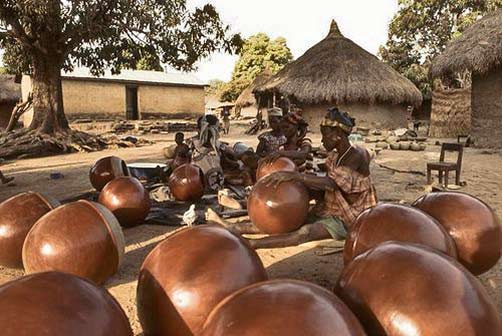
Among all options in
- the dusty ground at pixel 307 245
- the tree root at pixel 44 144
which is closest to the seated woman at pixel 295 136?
the dusty ground at pixel 307 245

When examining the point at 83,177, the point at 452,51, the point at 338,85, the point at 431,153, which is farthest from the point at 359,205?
the point at 338,85

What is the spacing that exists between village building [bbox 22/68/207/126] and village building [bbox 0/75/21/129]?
1196 mm

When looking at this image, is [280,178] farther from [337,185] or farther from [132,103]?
[132,103]

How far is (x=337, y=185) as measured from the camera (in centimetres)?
440

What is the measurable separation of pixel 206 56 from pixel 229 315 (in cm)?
1435

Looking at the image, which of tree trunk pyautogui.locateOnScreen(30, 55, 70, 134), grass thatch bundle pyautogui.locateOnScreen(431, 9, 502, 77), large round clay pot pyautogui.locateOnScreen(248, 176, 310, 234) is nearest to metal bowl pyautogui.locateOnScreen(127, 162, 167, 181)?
large round clay pot pyautogui.locateOnScreen(248, 176, 310, 234)

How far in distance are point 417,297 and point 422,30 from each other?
35.4 metres

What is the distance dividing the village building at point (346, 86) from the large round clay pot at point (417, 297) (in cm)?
2108

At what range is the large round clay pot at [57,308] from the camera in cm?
170

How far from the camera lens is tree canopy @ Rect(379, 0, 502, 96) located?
31047 mm

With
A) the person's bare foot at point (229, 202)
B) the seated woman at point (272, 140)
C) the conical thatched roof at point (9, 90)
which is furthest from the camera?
the conical thatched roof at point (9, 90)

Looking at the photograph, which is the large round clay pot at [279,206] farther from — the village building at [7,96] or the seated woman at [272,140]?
the village building at [7,96]

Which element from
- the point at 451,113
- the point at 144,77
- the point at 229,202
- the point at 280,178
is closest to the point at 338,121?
the point at 280,178

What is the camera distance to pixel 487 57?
14.3 m
